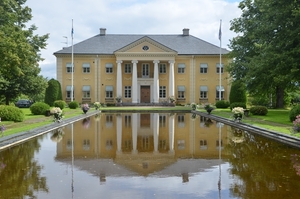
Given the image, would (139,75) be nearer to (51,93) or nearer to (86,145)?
(51,93)

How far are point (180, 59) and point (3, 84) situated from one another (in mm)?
26085

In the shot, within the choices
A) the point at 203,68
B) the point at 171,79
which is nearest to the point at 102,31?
the point at 171,79

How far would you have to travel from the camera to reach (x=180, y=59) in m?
51.4

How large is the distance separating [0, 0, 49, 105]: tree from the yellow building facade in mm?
10014

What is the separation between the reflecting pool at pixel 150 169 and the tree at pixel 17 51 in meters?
13.4

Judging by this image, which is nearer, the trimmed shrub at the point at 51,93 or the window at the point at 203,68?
the trimmed shrub at the point at 51,93

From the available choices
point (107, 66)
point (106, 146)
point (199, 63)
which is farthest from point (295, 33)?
point (107, 66)

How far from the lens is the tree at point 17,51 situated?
24.0m

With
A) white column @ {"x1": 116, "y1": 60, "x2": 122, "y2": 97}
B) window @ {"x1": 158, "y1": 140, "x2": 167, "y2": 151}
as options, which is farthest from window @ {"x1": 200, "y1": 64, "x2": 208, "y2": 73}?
window @ {"x1": 158, "y1": 140, "x2": 167, "y2": 151}

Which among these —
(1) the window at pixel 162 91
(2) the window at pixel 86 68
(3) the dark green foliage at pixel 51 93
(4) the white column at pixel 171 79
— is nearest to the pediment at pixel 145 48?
(4) the white column at pixel 171 79

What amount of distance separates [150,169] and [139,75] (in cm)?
4333

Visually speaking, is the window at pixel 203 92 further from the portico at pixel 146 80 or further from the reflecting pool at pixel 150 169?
the reflecting pool at pixel 150 169

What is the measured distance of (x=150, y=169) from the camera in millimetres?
8117

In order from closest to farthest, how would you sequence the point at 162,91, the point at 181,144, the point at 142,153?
1. the point at 142,153
2. the point at 181,144
3. the point at 162,91
